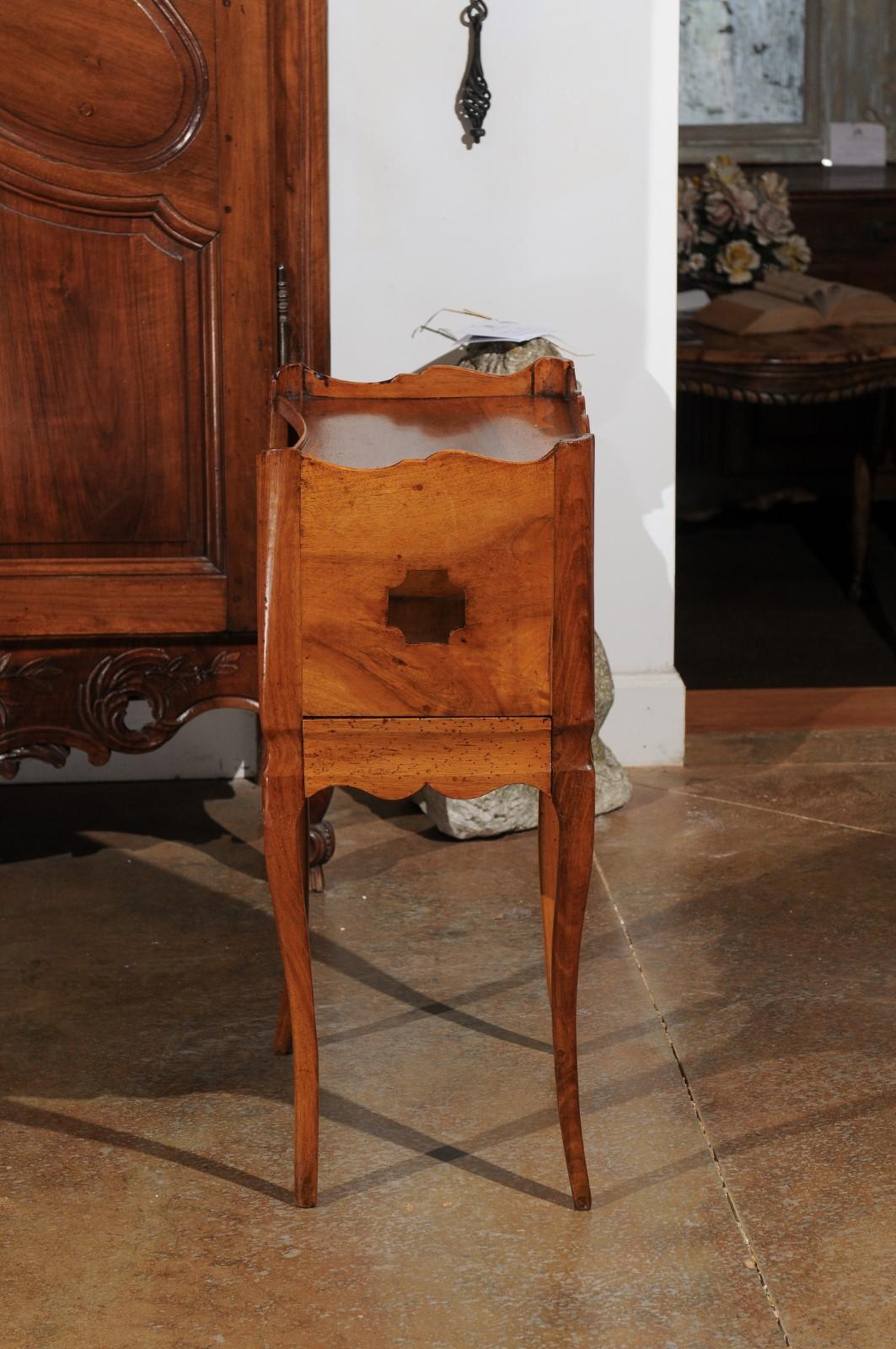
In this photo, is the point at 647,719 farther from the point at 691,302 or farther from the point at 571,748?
the point at 691,302

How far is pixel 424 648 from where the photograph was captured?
189cm

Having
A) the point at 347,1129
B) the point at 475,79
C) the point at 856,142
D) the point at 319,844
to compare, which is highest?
the point at 856,142

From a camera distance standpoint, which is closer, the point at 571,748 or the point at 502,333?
the point at 571,748

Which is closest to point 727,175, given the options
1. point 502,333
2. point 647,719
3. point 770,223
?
point 770,223

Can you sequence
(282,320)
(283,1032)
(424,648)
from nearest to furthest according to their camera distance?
(424,648) → (283,1032) → (282,320)

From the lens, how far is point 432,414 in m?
2.15

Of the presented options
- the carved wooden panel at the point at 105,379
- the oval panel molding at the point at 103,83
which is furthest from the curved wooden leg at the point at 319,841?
the oval panel molding at the point at 103,83

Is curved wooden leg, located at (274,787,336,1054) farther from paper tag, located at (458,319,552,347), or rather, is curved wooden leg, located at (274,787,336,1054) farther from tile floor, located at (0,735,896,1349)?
paper tag, located at (458,319,552,347)

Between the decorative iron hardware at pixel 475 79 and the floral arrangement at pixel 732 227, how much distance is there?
2009mm

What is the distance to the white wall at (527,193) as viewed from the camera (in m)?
3.20

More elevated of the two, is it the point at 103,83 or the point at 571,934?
the point at 103,83

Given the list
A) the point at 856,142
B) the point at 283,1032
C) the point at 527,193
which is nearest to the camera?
the point at 283,1032

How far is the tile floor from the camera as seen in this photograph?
1.83 meters

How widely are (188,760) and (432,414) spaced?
1551 mm
